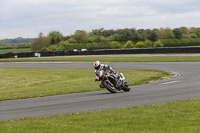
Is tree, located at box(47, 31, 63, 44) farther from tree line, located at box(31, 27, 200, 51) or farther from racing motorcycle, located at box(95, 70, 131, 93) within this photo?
racing motorcycle, located at box(95, 70, 131, 93)

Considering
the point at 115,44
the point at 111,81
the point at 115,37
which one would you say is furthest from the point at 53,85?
the point at 115,37

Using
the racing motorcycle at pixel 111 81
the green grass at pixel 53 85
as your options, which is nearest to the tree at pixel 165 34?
the green grass at pixel 53 85

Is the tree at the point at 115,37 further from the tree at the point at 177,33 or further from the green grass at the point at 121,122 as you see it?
the green grass at the point at 121,122

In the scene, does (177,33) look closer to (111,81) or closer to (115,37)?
(115,37)

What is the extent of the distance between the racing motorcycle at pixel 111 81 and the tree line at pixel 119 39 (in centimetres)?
6806

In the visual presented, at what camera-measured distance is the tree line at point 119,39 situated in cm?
8812

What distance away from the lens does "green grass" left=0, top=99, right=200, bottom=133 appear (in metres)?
8.49

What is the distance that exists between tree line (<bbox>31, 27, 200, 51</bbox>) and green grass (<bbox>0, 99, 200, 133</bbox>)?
244ft

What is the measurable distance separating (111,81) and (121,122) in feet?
26.6

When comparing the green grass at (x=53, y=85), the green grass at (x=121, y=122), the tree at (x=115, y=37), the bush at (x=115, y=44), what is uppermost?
the tree at (x=115, y=37)

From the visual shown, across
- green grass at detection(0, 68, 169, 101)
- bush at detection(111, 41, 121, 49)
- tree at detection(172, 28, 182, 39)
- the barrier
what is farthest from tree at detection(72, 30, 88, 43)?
green grass at detection(0, 68, 169, 101)

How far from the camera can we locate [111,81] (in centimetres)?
1742

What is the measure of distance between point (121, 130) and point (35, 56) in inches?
2461

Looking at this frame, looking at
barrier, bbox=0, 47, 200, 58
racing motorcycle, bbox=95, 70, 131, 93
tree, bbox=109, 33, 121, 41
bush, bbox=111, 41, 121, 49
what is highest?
tree, bbox=109, 33, 121, 41
